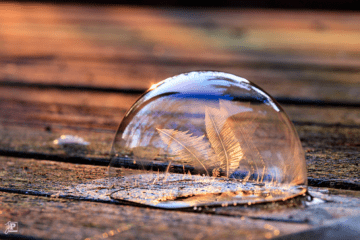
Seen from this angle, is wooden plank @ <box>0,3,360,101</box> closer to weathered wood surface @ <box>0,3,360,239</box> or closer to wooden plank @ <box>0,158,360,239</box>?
weathered wood surface @ <box>0,3,360,239</box>

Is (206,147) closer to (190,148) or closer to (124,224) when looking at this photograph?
(190,148)

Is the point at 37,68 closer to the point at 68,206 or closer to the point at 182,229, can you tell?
the point at 68,206

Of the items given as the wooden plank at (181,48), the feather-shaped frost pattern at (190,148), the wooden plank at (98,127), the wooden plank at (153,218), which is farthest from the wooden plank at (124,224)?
the wooden plank at (181,48)

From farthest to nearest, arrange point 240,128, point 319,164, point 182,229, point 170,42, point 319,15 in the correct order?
1. point 319,15
2. point 170,42
3. point 319,164
4. point 240,128
5. point 182,229

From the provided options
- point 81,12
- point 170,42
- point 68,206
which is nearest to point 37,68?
point 170,42

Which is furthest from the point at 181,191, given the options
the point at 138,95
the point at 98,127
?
the point at 138,95

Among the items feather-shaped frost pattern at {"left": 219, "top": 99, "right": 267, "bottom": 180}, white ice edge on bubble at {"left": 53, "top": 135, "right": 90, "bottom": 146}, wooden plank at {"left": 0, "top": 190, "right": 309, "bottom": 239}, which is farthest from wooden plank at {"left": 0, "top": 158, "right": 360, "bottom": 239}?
white ice edge on bubble at {"left": 53, "top": 135, "right": 90, "bottom": 146}

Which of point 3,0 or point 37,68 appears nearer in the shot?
point 37,68
